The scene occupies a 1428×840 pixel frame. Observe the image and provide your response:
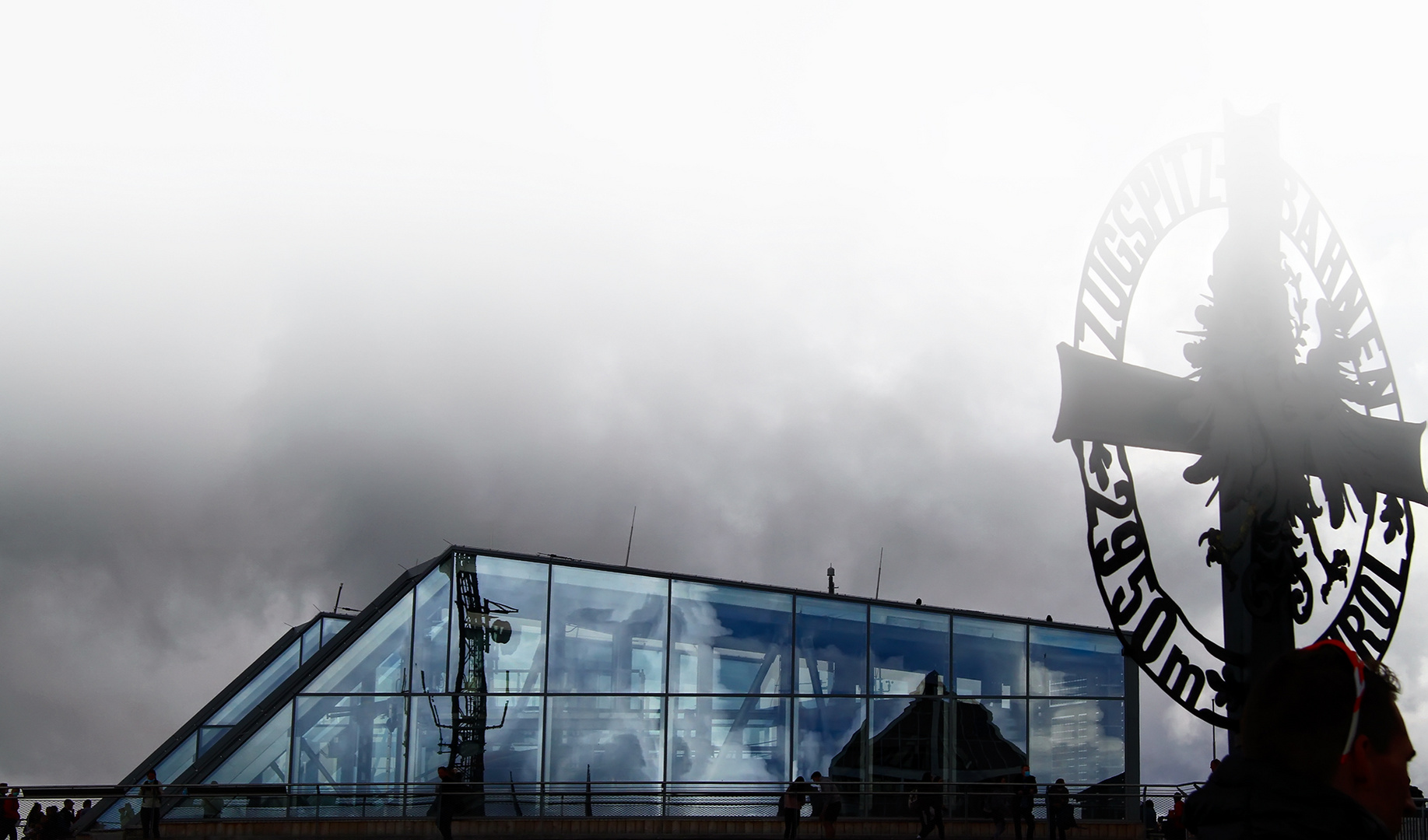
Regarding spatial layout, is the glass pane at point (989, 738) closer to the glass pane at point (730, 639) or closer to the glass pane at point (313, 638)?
the glass pane at point (730, 639)

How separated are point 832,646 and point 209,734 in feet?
54.1

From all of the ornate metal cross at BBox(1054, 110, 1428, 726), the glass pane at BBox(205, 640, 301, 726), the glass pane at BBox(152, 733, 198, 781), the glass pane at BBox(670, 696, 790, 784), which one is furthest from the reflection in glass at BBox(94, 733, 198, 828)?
the ornate metal cross at BBox(1054, 110, 1428, 726)

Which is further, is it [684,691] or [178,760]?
[178,760]

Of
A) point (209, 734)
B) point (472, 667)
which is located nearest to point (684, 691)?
point (472, 667)

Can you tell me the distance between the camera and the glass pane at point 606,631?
82.0 ft

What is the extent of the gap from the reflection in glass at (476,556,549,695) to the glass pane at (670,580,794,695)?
7.84 feet

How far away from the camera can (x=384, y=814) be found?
23141 mm

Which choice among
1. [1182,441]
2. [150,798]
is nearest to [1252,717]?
[1182,441]

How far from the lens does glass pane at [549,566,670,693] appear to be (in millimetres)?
24984

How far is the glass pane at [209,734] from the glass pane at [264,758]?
990 centimetres

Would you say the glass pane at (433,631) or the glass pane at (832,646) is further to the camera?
the glass pane at (832,646)

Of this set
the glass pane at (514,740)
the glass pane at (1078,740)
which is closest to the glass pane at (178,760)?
the glass pane at (514,740)

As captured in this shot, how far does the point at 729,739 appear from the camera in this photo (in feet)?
81.5

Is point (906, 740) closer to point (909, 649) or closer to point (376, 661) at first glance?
point (909, 649)
